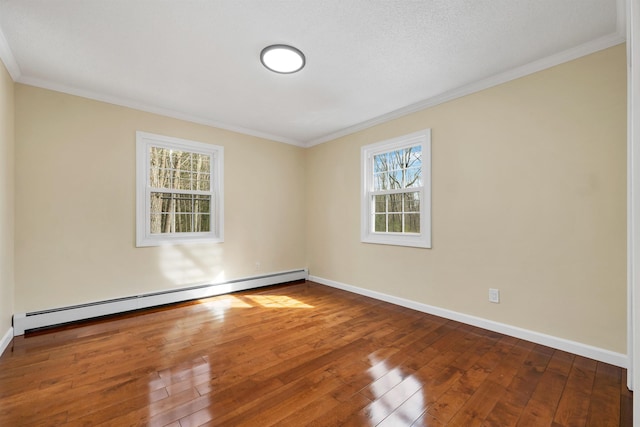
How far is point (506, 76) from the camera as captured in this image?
8.67ft

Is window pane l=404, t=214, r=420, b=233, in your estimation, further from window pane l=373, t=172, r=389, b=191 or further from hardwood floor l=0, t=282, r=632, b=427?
hardwood floor l=0, t=282, r=632, b=427

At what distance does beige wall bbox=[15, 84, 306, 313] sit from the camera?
9.09ft

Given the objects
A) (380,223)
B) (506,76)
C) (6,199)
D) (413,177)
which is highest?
(506,76)

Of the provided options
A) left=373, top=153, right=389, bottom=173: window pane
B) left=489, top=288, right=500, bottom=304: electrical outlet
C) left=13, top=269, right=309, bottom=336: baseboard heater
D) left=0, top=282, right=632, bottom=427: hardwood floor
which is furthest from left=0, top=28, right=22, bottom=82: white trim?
left=489, top=288, right=500, bottom=304: electrical outlet

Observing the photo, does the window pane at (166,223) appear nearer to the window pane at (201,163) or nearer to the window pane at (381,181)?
the window pane at (201,163)

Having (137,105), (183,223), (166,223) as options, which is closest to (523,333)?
(183,223)

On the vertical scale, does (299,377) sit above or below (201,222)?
below

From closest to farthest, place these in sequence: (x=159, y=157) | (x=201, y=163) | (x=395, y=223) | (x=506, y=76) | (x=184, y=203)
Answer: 1. (x=506, y=76)
2. (x=159, y=157)
3. (x=395, y=223)
4. (x=184, y=203)
5. (x=201, y=163)

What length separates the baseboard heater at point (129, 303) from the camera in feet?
9.00

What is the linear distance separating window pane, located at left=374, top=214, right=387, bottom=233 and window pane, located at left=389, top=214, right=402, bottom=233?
0.32ft

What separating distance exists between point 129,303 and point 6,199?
1563 millimetres

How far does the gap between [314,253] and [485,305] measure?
9.21 feet

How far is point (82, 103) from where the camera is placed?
3.04 metres

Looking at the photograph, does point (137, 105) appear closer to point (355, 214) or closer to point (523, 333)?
point (355, 214)
